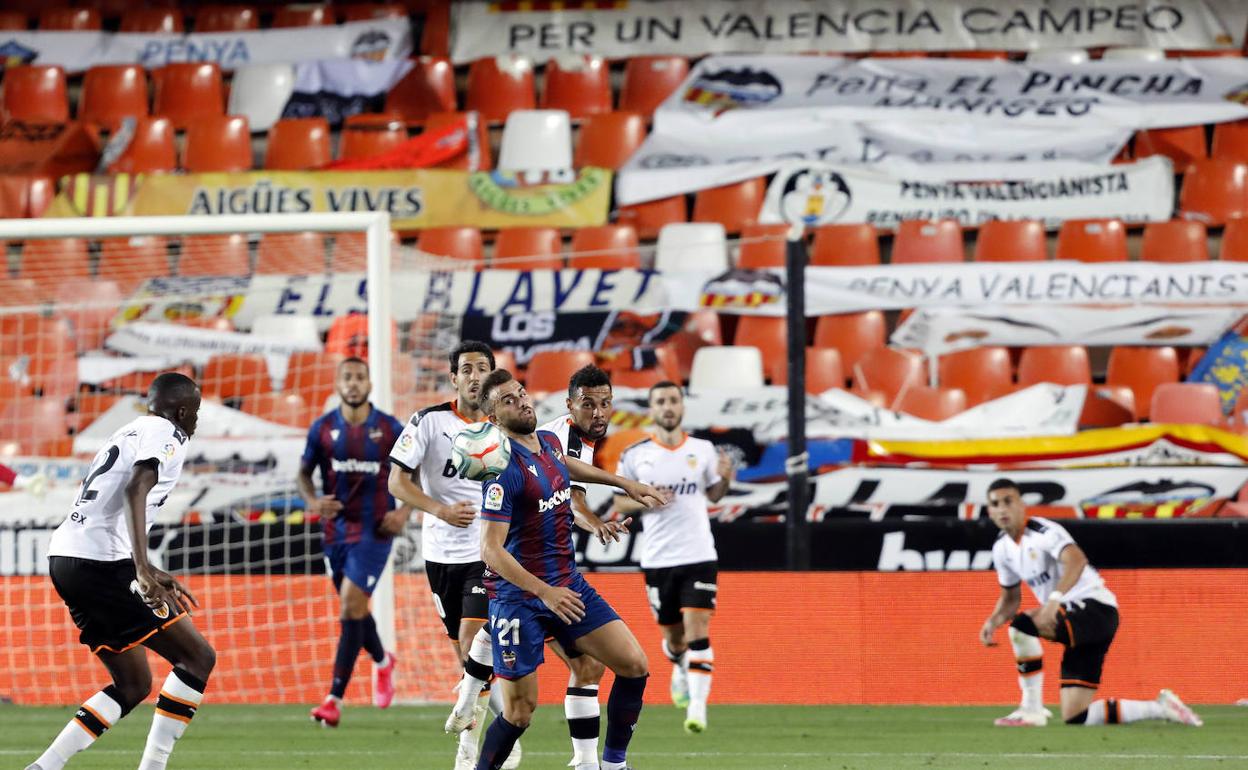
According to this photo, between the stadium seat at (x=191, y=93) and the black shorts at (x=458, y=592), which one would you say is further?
the stadium seat at (x=191, y=93)

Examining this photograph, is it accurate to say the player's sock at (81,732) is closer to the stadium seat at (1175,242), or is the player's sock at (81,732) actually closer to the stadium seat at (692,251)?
the stadium seat at (692,251)

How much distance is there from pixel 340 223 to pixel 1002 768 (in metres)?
5.20

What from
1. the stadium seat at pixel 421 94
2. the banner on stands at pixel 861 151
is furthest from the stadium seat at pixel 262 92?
the banner on stands at pixel 861 151

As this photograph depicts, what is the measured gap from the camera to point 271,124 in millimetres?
17062

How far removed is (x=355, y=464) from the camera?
975 cm

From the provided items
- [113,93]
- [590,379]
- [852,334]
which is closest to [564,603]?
[590,379]

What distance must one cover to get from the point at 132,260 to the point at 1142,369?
8.37m

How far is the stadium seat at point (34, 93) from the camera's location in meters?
17.4

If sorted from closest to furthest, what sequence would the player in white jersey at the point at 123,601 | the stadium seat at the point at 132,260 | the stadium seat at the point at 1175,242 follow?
the player in white jersey at the point at 123,601 < the stadium seat at the point at 1175,242 < the stadium seat at the point at 132,260

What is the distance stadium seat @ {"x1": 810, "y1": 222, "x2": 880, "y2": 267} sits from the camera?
47.5 ft

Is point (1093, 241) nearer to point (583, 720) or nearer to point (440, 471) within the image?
point (440, 471)

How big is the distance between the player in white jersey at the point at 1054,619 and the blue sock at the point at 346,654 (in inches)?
135

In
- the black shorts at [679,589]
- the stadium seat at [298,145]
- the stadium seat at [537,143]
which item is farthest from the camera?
the stadium seat at [298,145]

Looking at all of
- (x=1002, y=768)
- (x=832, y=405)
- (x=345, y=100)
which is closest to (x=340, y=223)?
(x=832, y=405)
